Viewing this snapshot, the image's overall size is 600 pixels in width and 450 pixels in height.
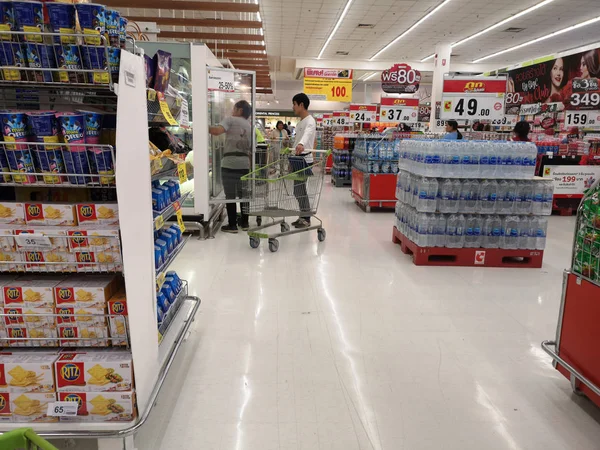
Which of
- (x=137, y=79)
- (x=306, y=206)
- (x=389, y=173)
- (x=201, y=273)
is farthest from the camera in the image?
(x=389, y=173)

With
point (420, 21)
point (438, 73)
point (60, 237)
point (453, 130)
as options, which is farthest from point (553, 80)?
point (60, 237)

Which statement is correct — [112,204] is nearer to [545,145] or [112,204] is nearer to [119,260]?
[119,260]

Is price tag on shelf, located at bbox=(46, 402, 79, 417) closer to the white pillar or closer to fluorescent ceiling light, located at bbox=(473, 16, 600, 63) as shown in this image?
the white pillar

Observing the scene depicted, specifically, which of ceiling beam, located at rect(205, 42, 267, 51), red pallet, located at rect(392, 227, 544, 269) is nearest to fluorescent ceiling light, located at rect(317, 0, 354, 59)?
ceiling beam, located at rect(205, 42, 267, 51)

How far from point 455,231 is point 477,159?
0.85 m

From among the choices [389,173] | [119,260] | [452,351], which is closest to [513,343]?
[452,351]

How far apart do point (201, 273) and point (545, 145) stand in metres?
8.43

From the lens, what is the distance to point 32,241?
196cm

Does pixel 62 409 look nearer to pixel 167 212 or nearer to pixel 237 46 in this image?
pixel 167 212

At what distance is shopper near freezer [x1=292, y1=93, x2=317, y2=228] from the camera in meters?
6.12

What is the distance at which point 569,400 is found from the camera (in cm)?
266

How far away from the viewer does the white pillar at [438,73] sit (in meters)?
14.5

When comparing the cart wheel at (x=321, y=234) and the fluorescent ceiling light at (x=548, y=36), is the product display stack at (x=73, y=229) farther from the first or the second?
the fluorescent ceiling light at (x=548, y=36)

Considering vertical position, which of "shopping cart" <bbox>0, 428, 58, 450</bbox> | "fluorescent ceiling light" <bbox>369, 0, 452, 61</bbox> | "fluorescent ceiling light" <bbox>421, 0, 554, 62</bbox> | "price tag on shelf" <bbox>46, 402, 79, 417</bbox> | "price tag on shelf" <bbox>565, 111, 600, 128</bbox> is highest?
"fluorescent ceiling light" <bbox>369, 0, 452, 61</bbox>
